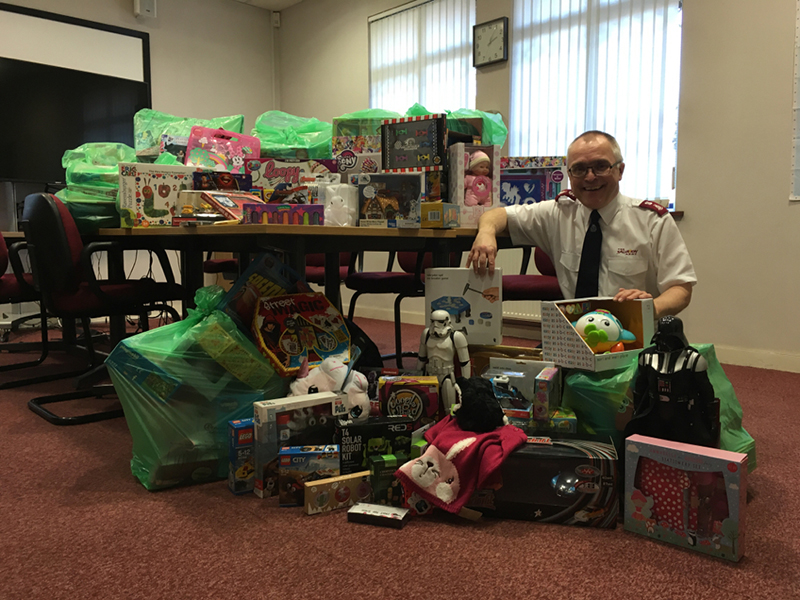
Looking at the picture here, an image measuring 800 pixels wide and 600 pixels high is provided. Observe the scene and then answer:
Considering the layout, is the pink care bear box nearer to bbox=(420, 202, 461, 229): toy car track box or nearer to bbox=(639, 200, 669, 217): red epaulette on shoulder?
bbox=(420, 202, 461, 229): toy car track box

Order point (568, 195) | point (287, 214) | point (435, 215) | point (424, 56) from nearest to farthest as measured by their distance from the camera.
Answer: point (287, 214)
point (435, 215)
point (568, 195)
point (424, 56)

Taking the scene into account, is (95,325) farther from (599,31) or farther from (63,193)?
(599,31)

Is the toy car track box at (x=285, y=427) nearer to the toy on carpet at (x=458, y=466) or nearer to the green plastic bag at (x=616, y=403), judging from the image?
the toy on carpet at (x=458, y=466)

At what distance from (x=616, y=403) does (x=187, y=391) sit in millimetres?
1056

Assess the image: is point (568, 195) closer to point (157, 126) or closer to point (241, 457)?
point (241, 457)

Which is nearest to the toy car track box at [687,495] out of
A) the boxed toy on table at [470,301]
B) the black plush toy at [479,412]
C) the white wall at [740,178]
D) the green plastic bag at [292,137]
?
the black plush toy at [479,412]

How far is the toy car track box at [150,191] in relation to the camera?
235 centimetres

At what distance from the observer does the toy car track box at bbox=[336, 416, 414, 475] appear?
1.47 meters

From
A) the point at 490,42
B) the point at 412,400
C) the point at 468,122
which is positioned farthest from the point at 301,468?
the point at 490,42

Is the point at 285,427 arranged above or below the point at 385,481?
above

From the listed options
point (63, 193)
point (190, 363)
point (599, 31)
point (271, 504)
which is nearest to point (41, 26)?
point (63, 193)

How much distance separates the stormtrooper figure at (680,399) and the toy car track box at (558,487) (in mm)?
128

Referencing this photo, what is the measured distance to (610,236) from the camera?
6.26 feet

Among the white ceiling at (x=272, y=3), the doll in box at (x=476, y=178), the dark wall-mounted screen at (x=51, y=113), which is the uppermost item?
the white ceiling at (x=272, y=3)
